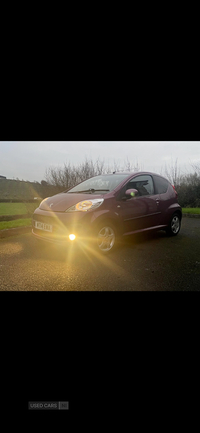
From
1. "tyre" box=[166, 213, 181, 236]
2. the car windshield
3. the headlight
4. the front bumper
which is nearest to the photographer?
the front bumper

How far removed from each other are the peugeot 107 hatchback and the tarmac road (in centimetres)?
35

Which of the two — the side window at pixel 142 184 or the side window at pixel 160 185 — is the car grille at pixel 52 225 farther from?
the side window at pixel 160 185

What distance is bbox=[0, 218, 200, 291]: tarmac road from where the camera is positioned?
2.88 metres

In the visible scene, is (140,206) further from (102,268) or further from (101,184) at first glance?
(102,268)

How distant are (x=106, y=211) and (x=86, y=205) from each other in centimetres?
37

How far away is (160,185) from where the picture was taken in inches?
217

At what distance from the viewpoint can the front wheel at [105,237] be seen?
4.02m

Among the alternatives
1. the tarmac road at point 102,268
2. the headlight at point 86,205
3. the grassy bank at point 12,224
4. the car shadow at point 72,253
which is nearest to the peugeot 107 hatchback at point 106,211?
the headlight at point 86,205

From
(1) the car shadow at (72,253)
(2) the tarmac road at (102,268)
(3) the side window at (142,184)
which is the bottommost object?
(2) the tarmac road at (102,268)

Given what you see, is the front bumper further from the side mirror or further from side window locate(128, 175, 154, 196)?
side window locate(128, 175, 154, 196)

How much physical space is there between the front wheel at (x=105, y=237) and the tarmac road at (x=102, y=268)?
0.49 ft

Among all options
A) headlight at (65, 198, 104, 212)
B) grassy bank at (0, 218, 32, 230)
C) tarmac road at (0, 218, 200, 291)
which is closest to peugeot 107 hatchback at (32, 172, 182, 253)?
headlight at (65, 198, 104, 212)
